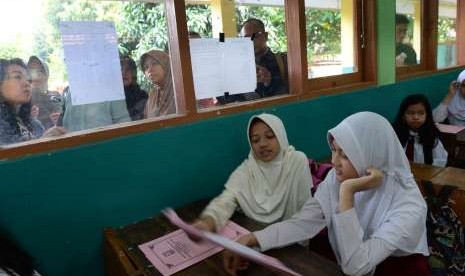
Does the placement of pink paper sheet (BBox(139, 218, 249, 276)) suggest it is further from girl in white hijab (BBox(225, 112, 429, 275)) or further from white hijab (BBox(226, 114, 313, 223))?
white hijab (BBox(226, 114, 313, 223))

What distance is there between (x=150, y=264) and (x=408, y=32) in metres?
3.88

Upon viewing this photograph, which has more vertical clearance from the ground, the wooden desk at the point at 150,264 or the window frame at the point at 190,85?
the window frame at the point at 190,85

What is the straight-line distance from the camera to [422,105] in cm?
280

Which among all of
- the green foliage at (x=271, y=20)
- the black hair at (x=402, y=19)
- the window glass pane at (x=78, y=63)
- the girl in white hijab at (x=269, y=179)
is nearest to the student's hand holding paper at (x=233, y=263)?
the girl in white hijab at (x=269, y=179)

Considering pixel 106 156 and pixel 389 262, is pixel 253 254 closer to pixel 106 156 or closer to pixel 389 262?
pixel 389 262

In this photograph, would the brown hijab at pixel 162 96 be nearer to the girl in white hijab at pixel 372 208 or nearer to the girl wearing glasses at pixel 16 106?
the girl wearing glasses at pixel 16 106

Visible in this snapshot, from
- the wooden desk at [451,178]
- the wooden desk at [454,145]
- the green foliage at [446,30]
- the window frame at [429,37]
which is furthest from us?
the green foliage at [446,30]

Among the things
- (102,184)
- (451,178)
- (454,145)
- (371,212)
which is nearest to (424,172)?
(451,178)

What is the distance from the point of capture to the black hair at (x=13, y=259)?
128cm

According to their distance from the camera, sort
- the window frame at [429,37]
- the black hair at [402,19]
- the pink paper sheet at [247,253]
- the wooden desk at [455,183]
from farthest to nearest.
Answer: the window frame at [429,37] → the black hair at [402,19] → the wooden desk at [455,183] → the pink paper sheet at [247,253]

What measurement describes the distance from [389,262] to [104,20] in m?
1.69

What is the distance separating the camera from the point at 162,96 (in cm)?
208

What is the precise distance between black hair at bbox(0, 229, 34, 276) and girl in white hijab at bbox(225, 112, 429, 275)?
759 millimetres

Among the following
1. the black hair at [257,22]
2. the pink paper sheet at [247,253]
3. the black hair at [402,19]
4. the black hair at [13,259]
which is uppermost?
the black hair at [402,19]
